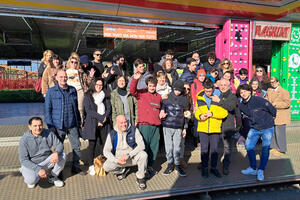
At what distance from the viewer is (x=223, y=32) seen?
7359mm

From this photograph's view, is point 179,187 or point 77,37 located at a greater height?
point 77,37

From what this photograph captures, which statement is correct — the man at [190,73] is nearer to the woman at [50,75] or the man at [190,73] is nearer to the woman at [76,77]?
the woman at [76,77]

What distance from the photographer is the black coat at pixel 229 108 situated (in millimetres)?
3904

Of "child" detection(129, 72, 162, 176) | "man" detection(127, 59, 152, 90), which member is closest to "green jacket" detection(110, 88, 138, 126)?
"child" detection(129, 72, 162, 176)

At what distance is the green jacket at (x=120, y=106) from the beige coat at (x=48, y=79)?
1.42 meters

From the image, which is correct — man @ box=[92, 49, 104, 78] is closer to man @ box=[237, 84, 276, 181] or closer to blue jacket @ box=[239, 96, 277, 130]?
man @ box=[237, 84, 276, 181]

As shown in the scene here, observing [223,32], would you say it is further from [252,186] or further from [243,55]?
[252,186]

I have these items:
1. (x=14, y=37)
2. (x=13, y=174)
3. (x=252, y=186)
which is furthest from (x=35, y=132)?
(x=14, y=37)

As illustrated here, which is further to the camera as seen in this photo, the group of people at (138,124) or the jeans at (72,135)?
the jeans at (72,135)

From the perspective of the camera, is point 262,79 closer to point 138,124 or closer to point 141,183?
point 138,124

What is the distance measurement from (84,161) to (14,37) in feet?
27.8

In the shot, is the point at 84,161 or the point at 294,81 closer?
the point at 84,161

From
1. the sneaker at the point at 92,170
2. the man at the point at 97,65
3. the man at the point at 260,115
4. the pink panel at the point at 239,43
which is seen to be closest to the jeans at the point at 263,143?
the man at the point at 260,115

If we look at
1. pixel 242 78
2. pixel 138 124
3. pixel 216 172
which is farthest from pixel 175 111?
pixel 242 78
